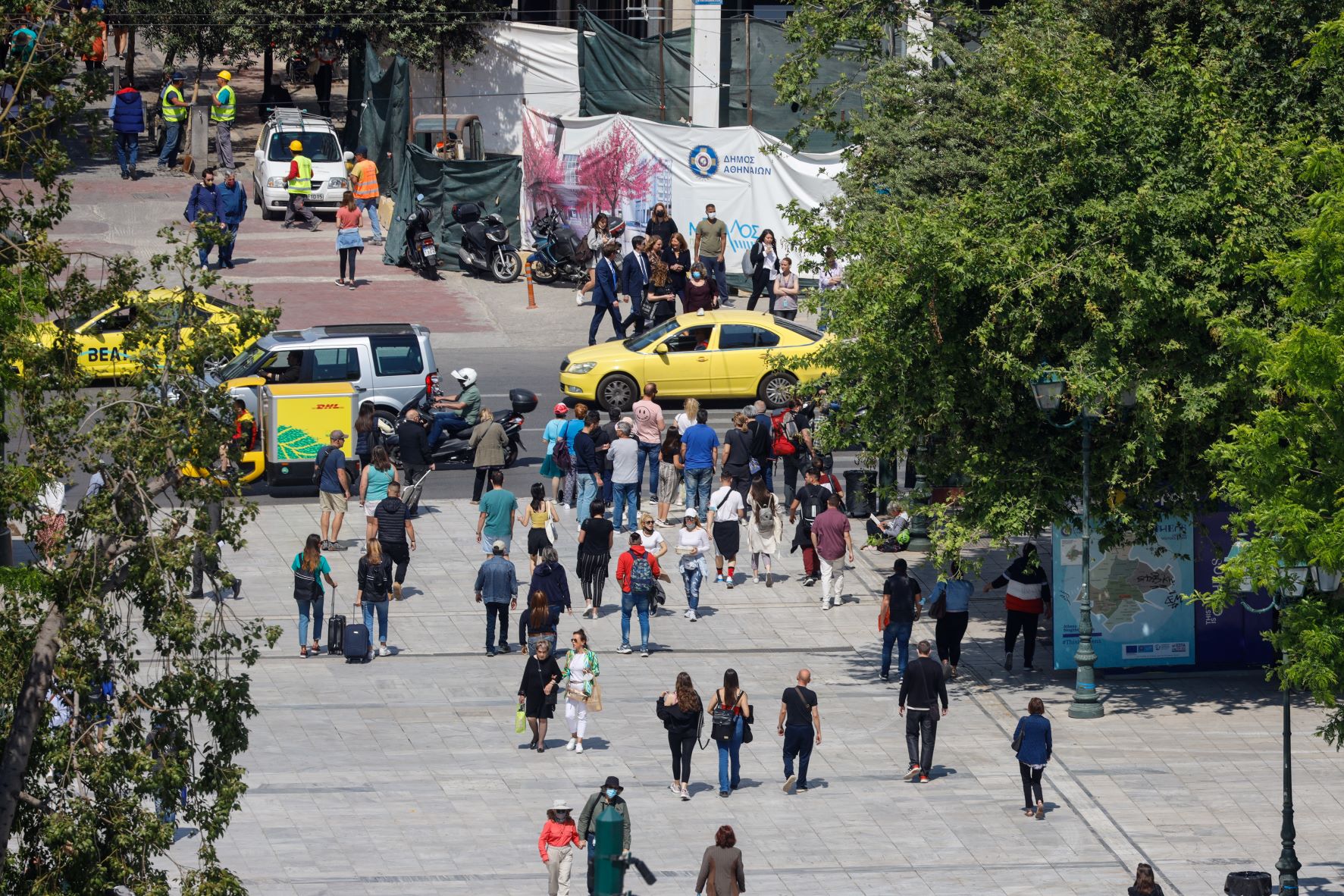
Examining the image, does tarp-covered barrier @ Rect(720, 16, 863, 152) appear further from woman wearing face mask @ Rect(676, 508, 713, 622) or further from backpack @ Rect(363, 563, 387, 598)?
backpack @ Rect(363, 563, 387, 598)

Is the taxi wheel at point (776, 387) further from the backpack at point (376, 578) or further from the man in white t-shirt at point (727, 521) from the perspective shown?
the backpack at point (376, 578)

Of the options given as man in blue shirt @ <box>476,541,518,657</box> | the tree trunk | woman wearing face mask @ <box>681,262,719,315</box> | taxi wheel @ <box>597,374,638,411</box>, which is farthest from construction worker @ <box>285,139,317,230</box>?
the tree trunk

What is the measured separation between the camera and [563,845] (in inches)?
652

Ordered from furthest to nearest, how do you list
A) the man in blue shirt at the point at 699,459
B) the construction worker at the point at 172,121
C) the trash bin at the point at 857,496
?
the construction worker at the point at 172,121 < the man in blue shirt at the point at 699,459 < the trash bin at the point at 857,496

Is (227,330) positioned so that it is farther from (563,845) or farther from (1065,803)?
(1065,803)

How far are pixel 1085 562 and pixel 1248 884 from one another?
6293 millimetres

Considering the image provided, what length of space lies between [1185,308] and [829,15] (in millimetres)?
10004

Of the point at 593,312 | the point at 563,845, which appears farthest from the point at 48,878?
the point at 593,312

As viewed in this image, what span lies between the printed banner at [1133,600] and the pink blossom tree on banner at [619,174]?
18536 mm

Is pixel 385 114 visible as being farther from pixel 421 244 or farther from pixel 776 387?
pixel 776 387

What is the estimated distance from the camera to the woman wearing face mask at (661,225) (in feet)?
120

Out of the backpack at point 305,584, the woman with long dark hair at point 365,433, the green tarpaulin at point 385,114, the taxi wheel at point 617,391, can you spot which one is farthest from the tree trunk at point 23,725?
the green tarpaulin at point 385,114

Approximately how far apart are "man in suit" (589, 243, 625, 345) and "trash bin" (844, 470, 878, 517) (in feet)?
23.5

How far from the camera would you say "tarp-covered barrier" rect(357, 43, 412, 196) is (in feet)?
139
